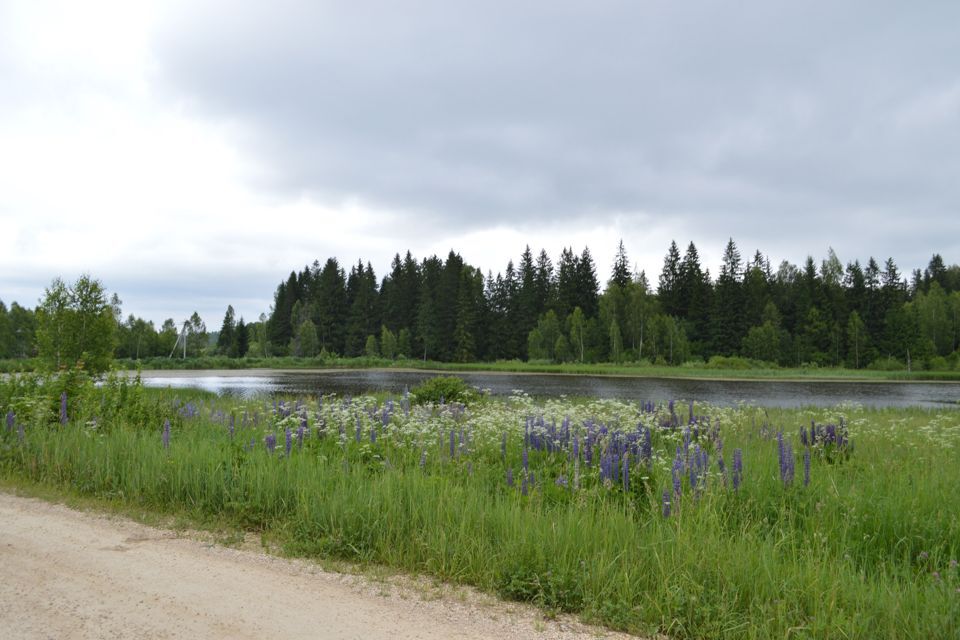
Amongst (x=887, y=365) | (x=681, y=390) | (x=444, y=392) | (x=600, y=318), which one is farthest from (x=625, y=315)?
(x=444, y=392)

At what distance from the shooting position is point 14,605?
380 cm

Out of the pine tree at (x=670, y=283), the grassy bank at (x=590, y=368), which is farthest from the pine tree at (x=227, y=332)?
the pine tree at (x=670, y=283)

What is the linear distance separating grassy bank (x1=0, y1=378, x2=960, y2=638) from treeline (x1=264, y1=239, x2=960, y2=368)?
61.5 m

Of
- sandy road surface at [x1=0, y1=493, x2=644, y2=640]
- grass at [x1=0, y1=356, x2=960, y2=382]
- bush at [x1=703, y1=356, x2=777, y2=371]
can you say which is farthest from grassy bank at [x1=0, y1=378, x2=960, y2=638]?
bush at [x1=703, y1=356, x2=777, y2=371]

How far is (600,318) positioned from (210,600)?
75.5m

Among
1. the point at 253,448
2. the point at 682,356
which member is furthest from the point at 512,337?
the point at 253,448

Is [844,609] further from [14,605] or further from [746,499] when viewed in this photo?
[14,605]

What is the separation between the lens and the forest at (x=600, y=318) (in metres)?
71.6

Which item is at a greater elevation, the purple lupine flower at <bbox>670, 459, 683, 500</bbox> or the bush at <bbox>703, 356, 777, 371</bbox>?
the purple lupine flower at <bbox>670, 459, 683, 500</bbox>

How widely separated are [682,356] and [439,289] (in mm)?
36270

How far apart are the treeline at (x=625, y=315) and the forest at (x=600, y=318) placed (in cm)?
21

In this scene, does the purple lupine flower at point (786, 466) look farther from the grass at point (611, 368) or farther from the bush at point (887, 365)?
the bush at point (887, 365)

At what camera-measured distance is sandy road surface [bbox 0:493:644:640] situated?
3.50 meters

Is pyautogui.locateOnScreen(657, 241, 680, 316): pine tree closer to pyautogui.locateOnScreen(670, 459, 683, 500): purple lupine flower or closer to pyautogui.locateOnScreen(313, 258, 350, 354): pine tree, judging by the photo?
pyautogui.locateOnScreen(313, 258, 350, 354): pine tree
